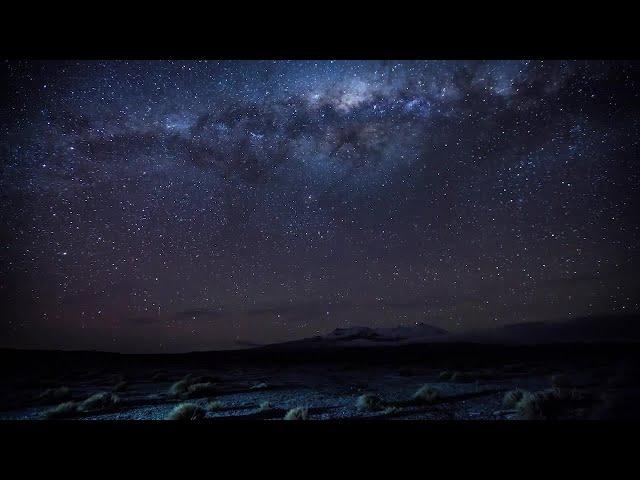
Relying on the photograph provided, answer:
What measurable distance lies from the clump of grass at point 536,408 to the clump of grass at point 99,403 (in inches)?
319

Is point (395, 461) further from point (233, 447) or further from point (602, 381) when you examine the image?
point (602, 381)

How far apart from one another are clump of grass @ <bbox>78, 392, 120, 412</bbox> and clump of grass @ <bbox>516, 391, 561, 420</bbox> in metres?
8.11

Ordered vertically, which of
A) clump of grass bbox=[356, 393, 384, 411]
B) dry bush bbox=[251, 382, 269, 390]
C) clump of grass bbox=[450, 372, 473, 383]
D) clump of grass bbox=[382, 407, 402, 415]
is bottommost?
clump of grass bbox=[450, 372, 473, 383]

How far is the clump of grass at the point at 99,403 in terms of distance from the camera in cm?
755

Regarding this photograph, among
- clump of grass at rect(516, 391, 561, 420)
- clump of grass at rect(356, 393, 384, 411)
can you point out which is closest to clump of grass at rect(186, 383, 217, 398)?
clump of grass at rect(356, 393, 384, 411)

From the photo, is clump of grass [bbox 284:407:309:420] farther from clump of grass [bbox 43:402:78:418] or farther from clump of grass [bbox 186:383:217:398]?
clump of grass [bbox 43:402:78:418]

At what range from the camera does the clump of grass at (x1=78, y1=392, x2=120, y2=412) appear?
755cm

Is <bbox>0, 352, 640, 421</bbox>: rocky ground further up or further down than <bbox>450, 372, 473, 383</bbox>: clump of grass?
further up

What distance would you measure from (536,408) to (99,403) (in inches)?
342

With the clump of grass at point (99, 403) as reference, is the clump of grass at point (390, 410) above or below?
below

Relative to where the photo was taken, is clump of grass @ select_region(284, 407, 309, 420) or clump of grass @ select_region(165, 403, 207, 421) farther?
→ clump of grass @ select_region(165, 403, 207, 421)

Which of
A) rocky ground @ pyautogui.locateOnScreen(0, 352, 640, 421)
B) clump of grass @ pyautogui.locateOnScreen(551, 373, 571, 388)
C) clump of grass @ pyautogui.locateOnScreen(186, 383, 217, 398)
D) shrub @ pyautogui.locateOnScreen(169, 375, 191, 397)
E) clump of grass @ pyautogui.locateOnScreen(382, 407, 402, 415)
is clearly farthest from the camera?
shrub @ pyautogui.locateOnScreen(169, 375, 191, 397)

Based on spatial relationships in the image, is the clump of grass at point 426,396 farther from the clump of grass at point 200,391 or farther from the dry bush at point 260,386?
the clump of grass at point 200,391

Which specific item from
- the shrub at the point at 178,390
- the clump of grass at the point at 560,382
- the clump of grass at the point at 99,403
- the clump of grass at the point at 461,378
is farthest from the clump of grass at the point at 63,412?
the clump of grass at the point at 560,382
